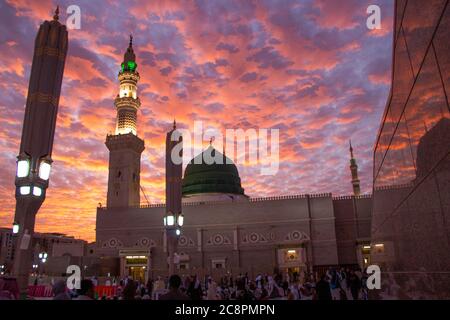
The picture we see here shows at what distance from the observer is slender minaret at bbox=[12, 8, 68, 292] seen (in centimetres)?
1025

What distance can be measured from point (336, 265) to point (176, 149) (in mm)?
18014

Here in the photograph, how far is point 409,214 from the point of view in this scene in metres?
5.78

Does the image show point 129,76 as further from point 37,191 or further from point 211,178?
point 37,191

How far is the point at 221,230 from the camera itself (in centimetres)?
3784

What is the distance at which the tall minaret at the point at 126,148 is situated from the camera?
4228 cm

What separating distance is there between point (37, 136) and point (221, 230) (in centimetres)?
2807

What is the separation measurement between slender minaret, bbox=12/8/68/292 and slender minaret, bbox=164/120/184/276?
475 inches

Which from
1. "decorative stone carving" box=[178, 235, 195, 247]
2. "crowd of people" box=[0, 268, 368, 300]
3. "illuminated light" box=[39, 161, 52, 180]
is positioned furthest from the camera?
"decorative stone carving" box=[178, 235, 195, 247]

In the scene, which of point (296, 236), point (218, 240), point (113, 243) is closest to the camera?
point (296, 236)

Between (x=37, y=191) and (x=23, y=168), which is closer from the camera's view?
(x=37, y=191)

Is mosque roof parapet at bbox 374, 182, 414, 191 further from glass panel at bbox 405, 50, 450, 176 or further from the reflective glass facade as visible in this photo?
glass panel at bbox 405, 50, 450, 176

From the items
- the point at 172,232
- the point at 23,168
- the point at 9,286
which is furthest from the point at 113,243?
the point at 9,286

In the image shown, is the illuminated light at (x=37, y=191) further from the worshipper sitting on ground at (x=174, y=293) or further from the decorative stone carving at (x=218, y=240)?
the decorative stone carving at (x=218, y=240)

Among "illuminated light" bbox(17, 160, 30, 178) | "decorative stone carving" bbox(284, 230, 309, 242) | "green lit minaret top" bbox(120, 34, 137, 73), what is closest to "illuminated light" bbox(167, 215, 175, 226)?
"illuminated light" bbox(17, 160, 30, 178)
